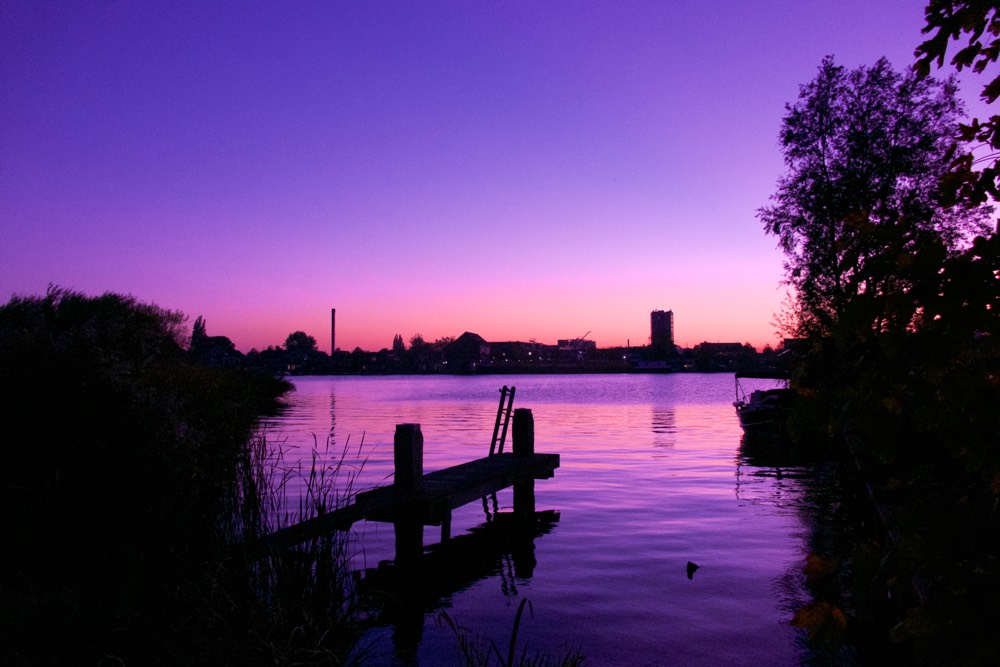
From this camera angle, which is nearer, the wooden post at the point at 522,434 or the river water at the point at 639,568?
the river water at the point at 639,568

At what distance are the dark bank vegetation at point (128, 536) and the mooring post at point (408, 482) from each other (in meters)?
1.99

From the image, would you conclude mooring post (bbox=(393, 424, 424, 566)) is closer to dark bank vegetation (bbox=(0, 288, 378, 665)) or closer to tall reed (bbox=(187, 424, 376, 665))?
dark bank vegetation (bbox=(0, 288, 378, 665))

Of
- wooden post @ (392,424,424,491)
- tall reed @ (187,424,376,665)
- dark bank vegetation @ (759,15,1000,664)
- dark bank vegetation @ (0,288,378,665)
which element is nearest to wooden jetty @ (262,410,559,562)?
wooden post @ (392,424,424,491)

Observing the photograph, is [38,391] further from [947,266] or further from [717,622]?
[947,266]

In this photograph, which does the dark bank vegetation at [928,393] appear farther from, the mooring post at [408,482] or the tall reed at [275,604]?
the mooring post at [408,482]

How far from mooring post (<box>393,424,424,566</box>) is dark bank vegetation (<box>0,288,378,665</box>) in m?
1.99

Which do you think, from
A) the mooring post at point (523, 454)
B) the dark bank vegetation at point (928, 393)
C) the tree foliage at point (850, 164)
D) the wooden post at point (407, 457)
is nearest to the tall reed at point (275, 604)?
the wooden post at point (407, 457)

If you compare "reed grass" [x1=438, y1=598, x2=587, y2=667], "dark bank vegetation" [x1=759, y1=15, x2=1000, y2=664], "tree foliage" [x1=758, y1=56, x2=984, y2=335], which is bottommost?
"reed grass" [x1=438, y1=598, x2=587, y2=667]

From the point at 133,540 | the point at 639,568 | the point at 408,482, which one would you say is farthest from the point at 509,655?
the point at 639,568

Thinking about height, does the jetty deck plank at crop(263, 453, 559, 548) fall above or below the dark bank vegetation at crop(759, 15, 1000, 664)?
below

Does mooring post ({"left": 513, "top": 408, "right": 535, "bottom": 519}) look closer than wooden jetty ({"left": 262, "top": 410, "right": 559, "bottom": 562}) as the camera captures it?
No

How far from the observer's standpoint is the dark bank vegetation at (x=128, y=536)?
7.30 metres

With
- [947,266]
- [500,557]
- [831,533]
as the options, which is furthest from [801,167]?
[947,266]

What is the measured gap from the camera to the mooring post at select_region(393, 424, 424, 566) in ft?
43.4
